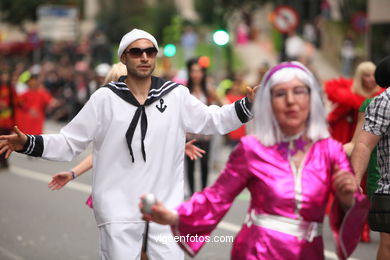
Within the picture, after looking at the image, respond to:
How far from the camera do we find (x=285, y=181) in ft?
13.3

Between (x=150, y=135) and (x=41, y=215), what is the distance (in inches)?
231

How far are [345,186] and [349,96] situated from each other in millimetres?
5086

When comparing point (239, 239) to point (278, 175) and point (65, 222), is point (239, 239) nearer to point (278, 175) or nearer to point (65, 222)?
point (278, 175)

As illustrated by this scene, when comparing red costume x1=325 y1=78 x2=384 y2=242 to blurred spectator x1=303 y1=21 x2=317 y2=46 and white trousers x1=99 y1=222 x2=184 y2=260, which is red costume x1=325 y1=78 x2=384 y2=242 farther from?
blurred spectator x1=303 y1=21 x2=317 y2=46

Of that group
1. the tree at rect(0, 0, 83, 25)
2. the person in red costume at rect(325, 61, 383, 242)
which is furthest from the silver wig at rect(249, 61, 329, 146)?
the tree at rect(0, 0, 83, 25)

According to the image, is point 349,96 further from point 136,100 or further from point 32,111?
point 32,111

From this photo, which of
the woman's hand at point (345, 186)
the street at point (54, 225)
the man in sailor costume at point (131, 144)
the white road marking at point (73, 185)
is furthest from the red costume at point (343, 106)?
the woman's hand at point (345, 186)

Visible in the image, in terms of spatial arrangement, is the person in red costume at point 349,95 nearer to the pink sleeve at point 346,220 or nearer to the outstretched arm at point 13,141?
the outstretched arm at point 13,141

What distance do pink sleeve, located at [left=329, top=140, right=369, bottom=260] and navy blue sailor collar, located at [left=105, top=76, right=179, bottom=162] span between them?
1661 mm

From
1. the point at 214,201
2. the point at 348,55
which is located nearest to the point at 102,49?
the point at 348,55

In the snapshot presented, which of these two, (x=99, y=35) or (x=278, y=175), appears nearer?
(x=278, y=175)

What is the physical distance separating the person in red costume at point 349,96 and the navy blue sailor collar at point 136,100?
331cm

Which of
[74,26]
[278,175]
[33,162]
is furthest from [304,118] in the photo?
[74,26]

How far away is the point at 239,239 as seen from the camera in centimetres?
419
